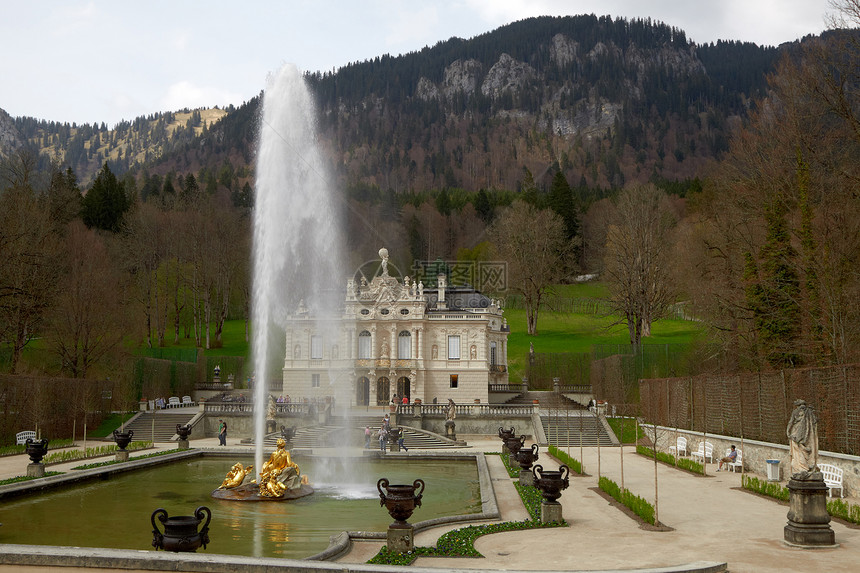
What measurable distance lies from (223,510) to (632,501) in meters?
10.5

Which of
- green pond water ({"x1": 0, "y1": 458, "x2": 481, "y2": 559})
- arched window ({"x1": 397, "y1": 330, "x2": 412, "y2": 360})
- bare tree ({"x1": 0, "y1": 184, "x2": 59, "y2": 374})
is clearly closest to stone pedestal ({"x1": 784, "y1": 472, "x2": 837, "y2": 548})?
green pond water ({"x1": 0, "y1": 458, "x2": 481, "y2": 559})

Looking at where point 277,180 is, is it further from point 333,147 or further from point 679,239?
point 333,147

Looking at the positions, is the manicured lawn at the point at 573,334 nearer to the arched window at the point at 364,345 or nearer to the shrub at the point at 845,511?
the arched window at the point at 364,345

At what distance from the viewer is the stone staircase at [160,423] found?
145 feet

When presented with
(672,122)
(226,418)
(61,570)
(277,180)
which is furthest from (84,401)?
(672,122)

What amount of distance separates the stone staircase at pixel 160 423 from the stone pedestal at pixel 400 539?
113 ft

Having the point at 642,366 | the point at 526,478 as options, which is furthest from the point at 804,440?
the point at 642,366

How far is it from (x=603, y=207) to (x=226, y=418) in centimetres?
7261

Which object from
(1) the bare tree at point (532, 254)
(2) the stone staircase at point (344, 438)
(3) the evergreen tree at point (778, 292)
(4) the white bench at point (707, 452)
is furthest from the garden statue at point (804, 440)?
(1) the bare tree at point (532, 254)

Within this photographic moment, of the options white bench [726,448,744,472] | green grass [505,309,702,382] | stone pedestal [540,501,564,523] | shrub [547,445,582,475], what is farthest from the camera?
green grass [505,309,702,382]

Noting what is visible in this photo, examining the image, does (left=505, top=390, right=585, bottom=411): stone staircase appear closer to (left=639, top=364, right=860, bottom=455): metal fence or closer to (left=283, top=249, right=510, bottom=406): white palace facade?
(left=283, top=249, right=510, bottom=406): white palace facade

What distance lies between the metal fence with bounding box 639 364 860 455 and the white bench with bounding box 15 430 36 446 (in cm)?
3089

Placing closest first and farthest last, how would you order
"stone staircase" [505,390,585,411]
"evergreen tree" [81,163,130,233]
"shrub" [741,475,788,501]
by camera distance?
1. "shrub" [741,475,788,501]
2. "stone staircase" [505,390,585,411]
3. "evergreen tree" [81,163,130,233]

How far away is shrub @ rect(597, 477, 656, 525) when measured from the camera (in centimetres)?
1550
